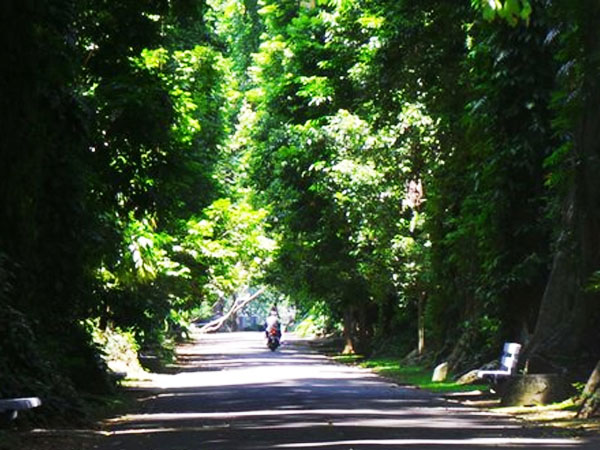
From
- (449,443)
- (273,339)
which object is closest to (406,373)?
(449,443)

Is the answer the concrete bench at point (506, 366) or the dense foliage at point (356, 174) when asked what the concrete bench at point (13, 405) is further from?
the concrete bench at point (506, 366)

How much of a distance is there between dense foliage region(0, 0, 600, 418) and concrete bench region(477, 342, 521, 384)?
129cm

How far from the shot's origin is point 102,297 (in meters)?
24.3

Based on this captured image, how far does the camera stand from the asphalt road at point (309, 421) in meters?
13.0

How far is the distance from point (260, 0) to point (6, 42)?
3681 centimetres

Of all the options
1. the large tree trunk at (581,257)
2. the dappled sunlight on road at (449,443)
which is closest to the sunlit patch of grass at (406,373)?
the large tree trunk at (581,257)

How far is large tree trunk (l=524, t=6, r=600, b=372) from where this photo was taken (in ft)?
61.4

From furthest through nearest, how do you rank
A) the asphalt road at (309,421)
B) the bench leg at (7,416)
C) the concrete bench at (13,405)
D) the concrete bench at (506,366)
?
the concrete bench at (506,366), the bench leg at (7,416), the asphalt road at (309,421), the concrete bench at (13,405)

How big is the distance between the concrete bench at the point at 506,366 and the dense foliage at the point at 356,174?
129 centimetres

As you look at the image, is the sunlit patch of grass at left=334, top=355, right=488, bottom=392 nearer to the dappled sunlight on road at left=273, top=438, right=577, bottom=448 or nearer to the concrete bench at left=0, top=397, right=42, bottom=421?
the dappled sunlight on road at left=273, top=438, right=577, bottom=448

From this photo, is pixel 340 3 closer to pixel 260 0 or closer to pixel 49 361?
pixel 260 0

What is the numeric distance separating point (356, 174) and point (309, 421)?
67.9 feet

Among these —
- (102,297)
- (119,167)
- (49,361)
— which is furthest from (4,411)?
(102,297)

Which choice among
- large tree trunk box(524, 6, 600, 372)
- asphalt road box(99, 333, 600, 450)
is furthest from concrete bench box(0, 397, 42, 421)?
large tree trunk box(524, 6, 600, 372)
